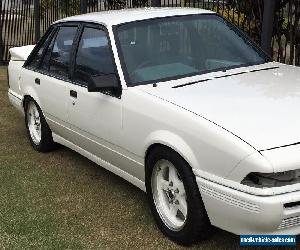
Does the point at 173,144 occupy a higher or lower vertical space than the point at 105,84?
lower

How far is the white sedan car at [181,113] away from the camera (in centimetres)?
328

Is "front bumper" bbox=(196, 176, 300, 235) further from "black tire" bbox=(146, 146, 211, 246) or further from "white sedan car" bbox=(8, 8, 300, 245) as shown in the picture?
"black tire" bbox=(146, 146, 211, 246)

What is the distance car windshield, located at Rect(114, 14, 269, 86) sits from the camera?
4.60m

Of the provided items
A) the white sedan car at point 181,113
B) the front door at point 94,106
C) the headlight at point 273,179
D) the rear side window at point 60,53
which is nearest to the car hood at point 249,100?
the white sedan car at point 181,113

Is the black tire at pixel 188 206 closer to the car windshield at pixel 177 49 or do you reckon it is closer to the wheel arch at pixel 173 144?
the wheel arch at pixel 173 144

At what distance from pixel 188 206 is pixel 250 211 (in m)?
0.57

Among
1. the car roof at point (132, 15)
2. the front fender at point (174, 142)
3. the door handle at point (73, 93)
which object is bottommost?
the front fender at point (174, 142)

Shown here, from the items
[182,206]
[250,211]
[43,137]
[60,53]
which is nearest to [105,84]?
[182,206]

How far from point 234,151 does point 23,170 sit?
126 inches

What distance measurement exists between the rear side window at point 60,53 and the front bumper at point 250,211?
256 centimetres

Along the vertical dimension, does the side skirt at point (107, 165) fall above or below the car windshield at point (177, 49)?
below

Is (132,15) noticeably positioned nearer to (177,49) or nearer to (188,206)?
(177,49)

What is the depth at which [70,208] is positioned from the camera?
4785 millimetres

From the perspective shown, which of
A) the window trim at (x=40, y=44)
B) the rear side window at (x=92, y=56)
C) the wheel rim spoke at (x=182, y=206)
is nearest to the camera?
the wheel rim spoke at (x=182, y=206)
